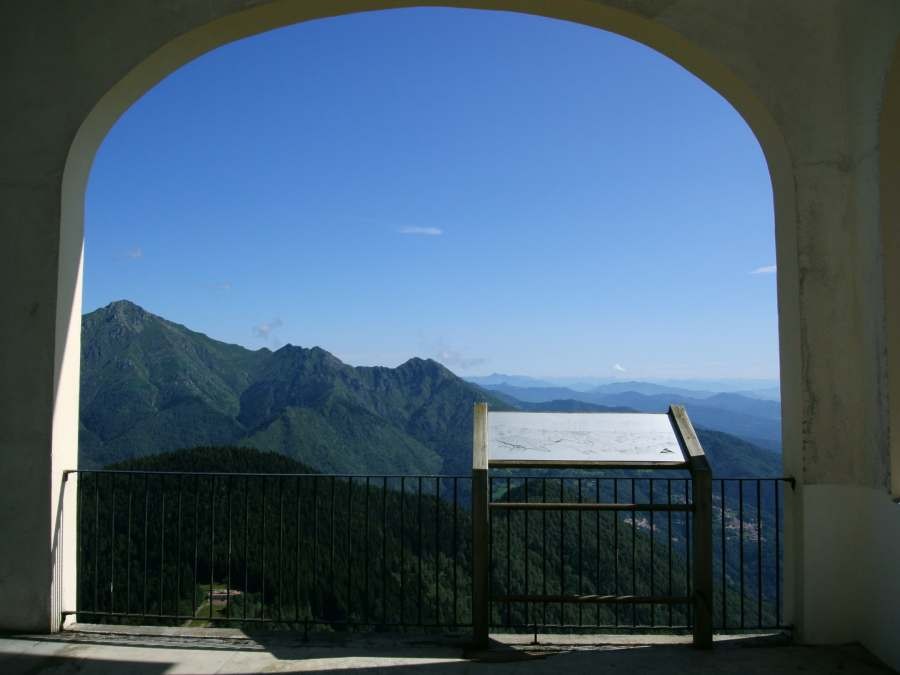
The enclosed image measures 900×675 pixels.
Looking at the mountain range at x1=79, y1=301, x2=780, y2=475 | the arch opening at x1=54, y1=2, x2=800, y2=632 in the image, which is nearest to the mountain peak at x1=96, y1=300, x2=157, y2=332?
the mountain range at x1=79, y1=301, x2=780, y2=475

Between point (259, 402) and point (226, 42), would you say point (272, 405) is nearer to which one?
point (259, 402)

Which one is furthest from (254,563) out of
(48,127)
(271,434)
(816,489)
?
(271,434)

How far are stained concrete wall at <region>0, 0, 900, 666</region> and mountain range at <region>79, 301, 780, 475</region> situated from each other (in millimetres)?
68202

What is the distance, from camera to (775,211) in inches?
170

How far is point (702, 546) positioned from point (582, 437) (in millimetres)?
890

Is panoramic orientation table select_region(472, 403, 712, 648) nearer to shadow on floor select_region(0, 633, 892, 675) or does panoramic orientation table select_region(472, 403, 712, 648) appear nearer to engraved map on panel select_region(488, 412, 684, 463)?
engraved map on panel select_region(488, 412, 684, 463)

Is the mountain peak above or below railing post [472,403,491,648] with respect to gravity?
above

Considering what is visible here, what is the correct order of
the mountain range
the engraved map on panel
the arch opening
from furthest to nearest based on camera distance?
the mountain range → the arch opening → the engraved map on panel

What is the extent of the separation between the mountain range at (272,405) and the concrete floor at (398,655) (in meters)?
68.3

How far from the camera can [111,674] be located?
355 cm

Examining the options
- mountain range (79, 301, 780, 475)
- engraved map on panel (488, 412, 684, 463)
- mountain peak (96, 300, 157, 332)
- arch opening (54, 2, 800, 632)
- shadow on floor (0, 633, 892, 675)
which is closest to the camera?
shadow on floor (0, 633, 892, 675)

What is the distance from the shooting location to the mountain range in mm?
89750

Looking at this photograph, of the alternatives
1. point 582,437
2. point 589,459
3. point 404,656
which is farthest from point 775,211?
point 404,656

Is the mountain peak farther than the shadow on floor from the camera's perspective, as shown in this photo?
Yes
